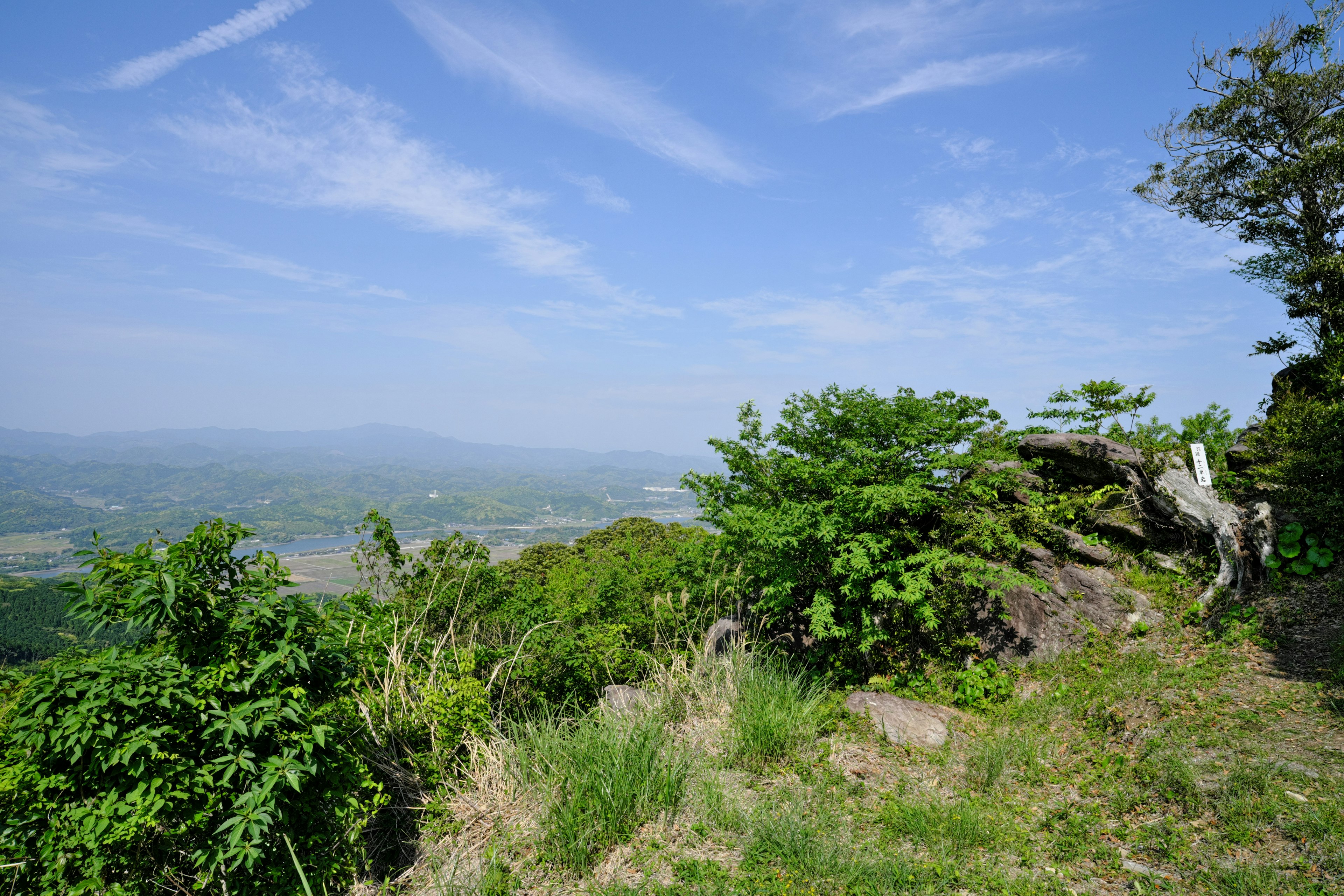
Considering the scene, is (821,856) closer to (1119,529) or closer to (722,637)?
(722,637)

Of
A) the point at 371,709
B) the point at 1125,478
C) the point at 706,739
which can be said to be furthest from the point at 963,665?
the point at 371,709

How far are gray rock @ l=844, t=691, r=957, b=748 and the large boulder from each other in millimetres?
4308

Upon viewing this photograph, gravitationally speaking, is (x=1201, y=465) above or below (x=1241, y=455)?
below

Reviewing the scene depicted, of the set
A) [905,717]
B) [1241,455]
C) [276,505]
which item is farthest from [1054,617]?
[276,505]

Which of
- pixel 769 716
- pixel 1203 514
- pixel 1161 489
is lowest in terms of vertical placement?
pixel 769 716

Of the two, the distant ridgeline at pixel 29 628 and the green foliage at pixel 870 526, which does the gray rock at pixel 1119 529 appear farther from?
the distant ridgeline at pixel 29 628

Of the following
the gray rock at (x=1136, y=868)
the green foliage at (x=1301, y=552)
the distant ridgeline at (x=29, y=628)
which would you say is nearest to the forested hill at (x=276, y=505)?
the distant ridgeline at (x=29, y=628)

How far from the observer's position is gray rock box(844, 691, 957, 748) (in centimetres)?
535

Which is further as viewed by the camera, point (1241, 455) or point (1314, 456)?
point (1241, 455)

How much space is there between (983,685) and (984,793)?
6.74 feet

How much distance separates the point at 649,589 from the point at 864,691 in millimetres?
3970

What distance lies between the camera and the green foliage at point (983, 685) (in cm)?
618

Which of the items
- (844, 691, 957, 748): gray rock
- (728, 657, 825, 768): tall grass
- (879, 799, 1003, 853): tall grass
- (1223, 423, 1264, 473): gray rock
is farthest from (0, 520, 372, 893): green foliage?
(1223, 423, 1264, 473): gray rock

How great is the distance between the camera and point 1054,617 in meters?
6.80
